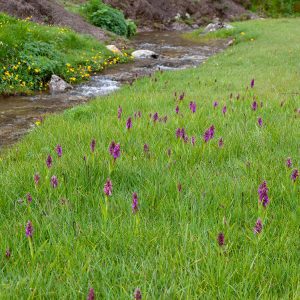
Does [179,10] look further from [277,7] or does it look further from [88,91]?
[88,91]

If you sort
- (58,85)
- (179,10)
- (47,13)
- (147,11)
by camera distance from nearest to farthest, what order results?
1. (58,85)
2. (47,13)
3. (147,11)
4. (179,10)

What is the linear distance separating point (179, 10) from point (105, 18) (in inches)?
812

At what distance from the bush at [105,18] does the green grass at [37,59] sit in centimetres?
1120

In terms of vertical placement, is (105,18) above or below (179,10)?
below

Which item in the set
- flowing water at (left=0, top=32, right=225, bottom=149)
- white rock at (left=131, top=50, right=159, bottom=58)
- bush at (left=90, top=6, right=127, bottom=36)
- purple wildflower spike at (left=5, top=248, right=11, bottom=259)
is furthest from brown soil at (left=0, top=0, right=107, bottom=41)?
purple wildflower spike at (left=5, top=248, right=11, bottom=259)

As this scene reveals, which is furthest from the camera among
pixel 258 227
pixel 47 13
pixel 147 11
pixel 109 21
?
pixel 147 11

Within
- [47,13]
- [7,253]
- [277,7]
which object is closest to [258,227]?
[7,253]

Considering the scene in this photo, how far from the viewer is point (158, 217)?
133 inches

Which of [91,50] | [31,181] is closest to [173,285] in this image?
Answer: [31,181]

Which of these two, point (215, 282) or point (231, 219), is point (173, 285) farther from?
point (231, 219)

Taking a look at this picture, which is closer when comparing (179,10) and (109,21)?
(109,21)

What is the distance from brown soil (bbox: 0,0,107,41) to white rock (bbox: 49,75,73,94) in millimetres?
11340

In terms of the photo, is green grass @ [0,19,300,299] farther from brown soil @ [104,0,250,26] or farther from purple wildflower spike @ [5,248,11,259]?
brown soil @ [104,0,250,26]

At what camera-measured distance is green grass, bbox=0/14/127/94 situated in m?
13.9
